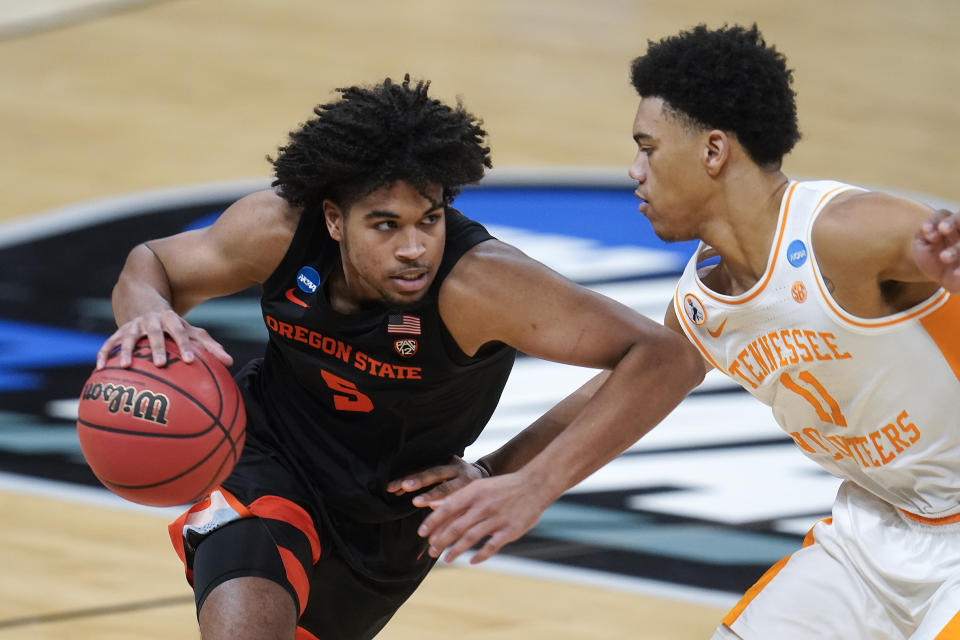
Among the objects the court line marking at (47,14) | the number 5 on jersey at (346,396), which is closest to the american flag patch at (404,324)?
the number 5 on jersey at (346,396)

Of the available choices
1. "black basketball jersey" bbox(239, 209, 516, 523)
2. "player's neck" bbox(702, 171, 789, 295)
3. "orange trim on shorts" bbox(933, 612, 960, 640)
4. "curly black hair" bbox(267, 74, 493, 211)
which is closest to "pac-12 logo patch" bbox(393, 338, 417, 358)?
"black basketball jersey" bbox(239, 209, 516, 523)

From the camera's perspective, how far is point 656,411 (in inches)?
134

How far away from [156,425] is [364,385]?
62cm

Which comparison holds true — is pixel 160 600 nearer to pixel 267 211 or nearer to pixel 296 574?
pixel 296 574

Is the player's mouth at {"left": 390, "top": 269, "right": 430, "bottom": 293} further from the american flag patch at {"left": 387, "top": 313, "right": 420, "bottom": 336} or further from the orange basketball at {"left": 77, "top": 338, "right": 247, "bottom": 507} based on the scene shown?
the orange basketball at {"left": 77, "top": 338, "right": 247, "bottom": 507}

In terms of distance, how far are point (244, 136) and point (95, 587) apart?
13.8 ft

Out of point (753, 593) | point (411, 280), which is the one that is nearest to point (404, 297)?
point (411, 280)

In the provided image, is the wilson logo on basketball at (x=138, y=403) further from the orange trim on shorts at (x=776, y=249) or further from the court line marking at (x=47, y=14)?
the court line marking at (x=47, y=14)

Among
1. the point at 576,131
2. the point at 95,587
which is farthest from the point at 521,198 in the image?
the point at 95,587

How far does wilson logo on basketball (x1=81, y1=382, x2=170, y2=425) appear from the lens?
3.29 metres

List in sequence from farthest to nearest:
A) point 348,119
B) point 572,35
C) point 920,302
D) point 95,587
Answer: point 572,35 → point 95,587 → point 348,119 → point 920,302

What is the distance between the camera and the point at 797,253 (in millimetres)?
3258

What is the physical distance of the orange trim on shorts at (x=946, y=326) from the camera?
321cm

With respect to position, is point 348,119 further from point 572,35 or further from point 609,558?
point 572,35
